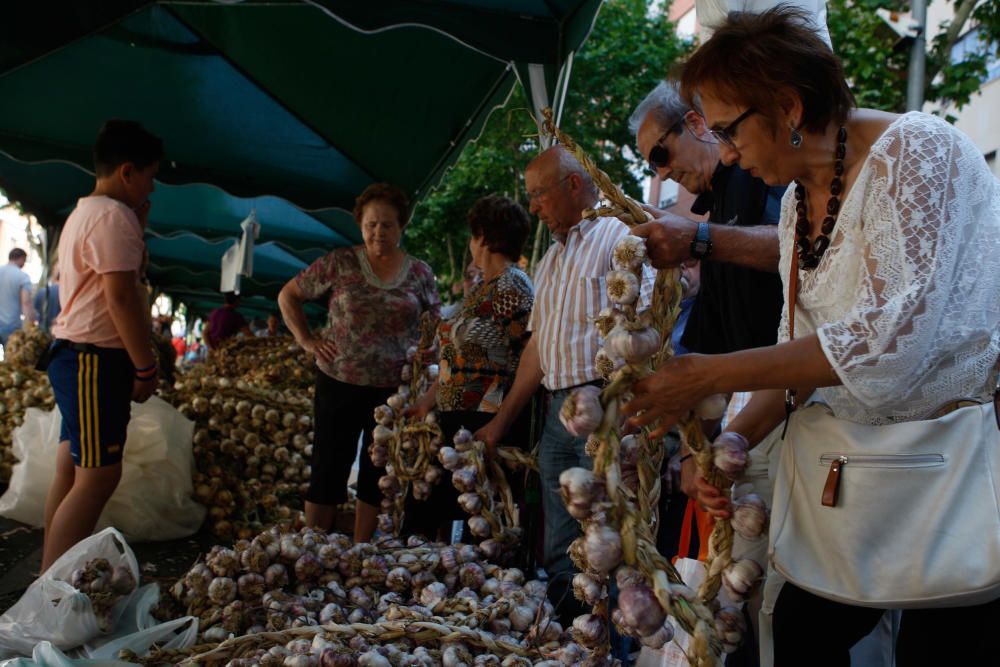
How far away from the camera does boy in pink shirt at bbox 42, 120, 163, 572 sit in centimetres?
265

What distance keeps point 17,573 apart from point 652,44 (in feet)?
42.7

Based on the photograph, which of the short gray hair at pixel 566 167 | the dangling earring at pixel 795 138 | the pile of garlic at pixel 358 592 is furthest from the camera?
the short gray hair at pixel 566 167

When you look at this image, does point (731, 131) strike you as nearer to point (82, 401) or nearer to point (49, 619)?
point (49, 619)

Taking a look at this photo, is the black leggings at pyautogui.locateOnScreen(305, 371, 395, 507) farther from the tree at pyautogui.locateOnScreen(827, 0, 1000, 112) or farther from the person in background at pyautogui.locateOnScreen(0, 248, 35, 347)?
the tree at pyautogui.locateOnScreen(827, 0, 1000, 112)

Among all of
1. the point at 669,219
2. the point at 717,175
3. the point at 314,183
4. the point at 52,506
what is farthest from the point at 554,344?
the point at 314,183

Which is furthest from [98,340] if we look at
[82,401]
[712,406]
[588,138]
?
[588,138]

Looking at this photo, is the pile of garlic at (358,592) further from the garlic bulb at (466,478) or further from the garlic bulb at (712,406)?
the garlic bulb at (712,406)

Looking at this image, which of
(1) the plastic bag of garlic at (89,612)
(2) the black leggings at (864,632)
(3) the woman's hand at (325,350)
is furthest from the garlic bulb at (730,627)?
(3) the woman's hand at (325,350)

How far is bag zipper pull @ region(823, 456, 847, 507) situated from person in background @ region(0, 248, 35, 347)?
326 inches

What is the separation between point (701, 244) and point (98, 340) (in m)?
2.26

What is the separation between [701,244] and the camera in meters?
1.30

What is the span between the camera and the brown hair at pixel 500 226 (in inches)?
122

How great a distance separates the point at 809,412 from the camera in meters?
1.20

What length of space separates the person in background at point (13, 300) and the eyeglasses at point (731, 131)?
8124 mm
